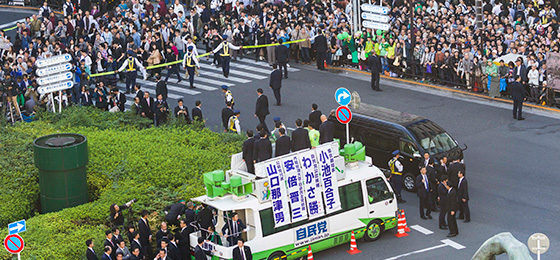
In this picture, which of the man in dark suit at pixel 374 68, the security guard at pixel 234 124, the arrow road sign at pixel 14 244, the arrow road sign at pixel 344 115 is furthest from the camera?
the man in dark suit at pixel 374 68

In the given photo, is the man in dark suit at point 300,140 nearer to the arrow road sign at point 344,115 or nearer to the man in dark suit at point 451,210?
the arrow road sign at point 344,115

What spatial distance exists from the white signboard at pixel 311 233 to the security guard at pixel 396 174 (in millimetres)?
3880

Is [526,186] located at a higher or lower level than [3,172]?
lower

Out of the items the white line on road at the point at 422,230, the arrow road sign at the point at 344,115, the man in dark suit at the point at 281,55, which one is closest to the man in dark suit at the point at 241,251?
the white line on road at the point at 422,230

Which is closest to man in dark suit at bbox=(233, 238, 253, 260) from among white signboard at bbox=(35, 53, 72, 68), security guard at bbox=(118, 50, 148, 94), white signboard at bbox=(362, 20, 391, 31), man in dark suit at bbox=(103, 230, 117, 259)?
man in dark suit at bbox=(103, 230, 117, 259)

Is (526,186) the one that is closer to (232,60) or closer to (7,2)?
(232,60)

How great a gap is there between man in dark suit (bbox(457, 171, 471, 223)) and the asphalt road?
0.74 ft

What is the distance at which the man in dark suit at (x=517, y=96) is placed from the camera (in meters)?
27.9

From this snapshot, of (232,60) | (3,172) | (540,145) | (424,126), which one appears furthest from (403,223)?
(232,60)

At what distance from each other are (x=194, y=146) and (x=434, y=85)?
1236cm

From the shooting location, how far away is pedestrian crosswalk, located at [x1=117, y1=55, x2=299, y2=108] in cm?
3322

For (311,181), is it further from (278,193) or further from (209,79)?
(209,79)

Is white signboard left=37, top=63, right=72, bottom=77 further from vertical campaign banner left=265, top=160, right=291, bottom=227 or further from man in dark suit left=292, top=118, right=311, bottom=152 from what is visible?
vertical campaign banner left=265, top=160, right=291, bottom=227

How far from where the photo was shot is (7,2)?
156 feet
